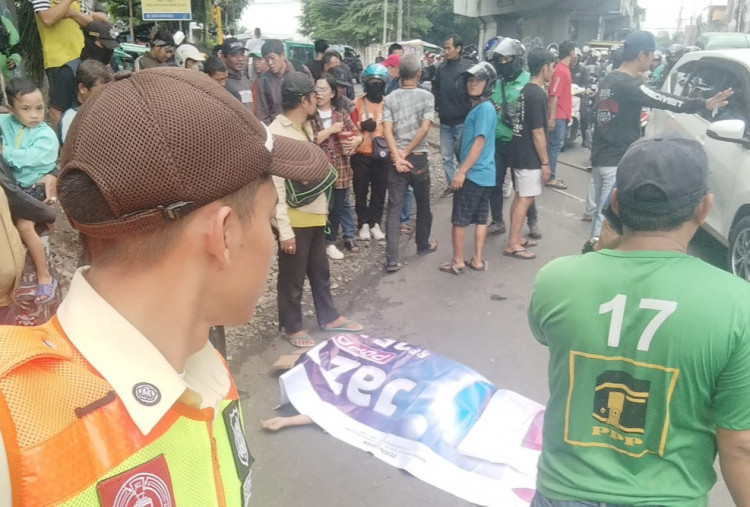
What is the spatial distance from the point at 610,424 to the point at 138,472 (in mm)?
1209

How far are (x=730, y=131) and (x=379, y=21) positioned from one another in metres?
41.6

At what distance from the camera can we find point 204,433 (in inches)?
36.6

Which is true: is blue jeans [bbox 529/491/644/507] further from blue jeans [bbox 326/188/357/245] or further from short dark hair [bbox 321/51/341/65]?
short dark hair [bbox 321/51/341/65]

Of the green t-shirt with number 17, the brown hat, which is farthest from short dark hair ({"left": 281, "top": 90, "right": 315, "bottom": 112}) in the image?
the brown hat

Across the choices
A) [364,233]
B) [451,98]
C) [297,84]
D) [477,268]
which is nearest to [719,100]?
[477,268]

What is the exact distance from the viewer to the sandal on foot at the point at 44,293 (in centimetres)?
326

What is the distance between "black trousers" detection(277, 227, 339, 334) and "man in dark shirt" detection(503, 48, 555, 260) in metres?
2.28

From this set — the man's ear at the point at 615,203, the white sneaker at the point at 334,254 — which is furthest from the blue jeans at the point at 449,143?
the man's ear at the point at 615,203

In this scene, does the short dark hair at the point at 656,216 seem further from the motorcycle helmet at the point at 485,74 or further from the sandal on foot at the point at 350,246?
the sandal on foot at the point at 350,246

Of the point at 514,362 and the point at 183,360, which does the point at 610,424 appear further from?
the point at 514,362

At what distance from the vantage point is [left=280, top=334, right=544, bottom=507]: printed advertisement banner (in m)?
2.79

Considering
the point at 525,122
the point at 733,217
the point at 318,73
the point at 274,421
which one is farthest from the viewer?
the point at 318,73

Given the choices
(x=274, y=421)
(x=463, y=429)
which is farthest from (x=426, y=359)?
(x=274, y=421)

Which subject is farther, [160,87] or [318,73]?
[318,73]
